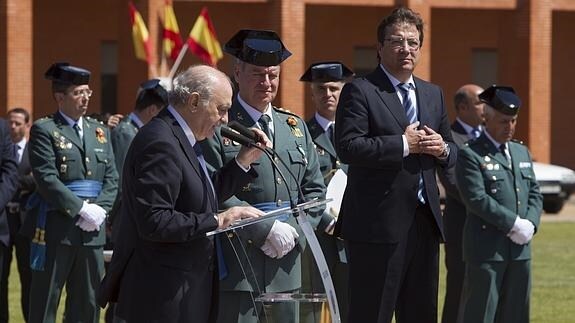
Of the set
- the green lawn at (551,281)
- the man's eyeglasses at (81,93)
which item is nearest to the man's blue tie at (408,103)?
the man's eyeglasses at (81,93)

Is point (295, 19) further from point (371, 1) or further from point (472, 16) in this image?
point (472, 16)

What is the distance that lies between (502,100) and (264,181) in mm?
2969

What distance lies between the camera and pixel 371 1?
35.8m

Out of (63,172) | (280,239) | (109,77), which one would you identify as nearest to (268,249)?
(280,239)

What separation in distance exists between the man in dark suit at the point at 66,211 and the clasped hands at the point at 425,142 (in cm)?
343

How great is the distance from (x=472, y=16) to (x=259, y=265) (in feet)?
110

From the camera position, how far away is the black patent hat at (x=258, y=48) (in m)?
7.24

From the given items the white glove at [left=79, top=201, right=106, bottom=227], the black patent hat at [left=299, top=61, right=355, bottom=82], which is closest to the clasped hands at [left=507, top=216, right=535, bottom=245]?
the black patent hat at [left=299, top=61, right=355, bottom=82]

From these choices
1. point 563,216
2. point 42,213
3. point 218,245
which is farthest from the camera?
point 563,216

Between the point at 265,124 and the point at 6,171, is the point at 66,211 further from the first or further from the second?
the point at 265,124

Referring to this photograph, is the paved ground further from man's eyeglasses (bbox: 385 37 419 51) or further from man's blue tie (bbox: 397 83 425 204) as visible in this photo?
man's eyeglasses (bbox: 385 37 419 51)

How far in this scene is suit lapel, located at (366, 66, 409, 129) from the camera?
24.6 ft

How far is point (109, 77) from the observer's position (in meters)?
37.6

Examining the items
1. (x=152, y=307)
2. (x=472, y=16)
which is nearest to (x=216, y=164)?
(x=152, y=307)
